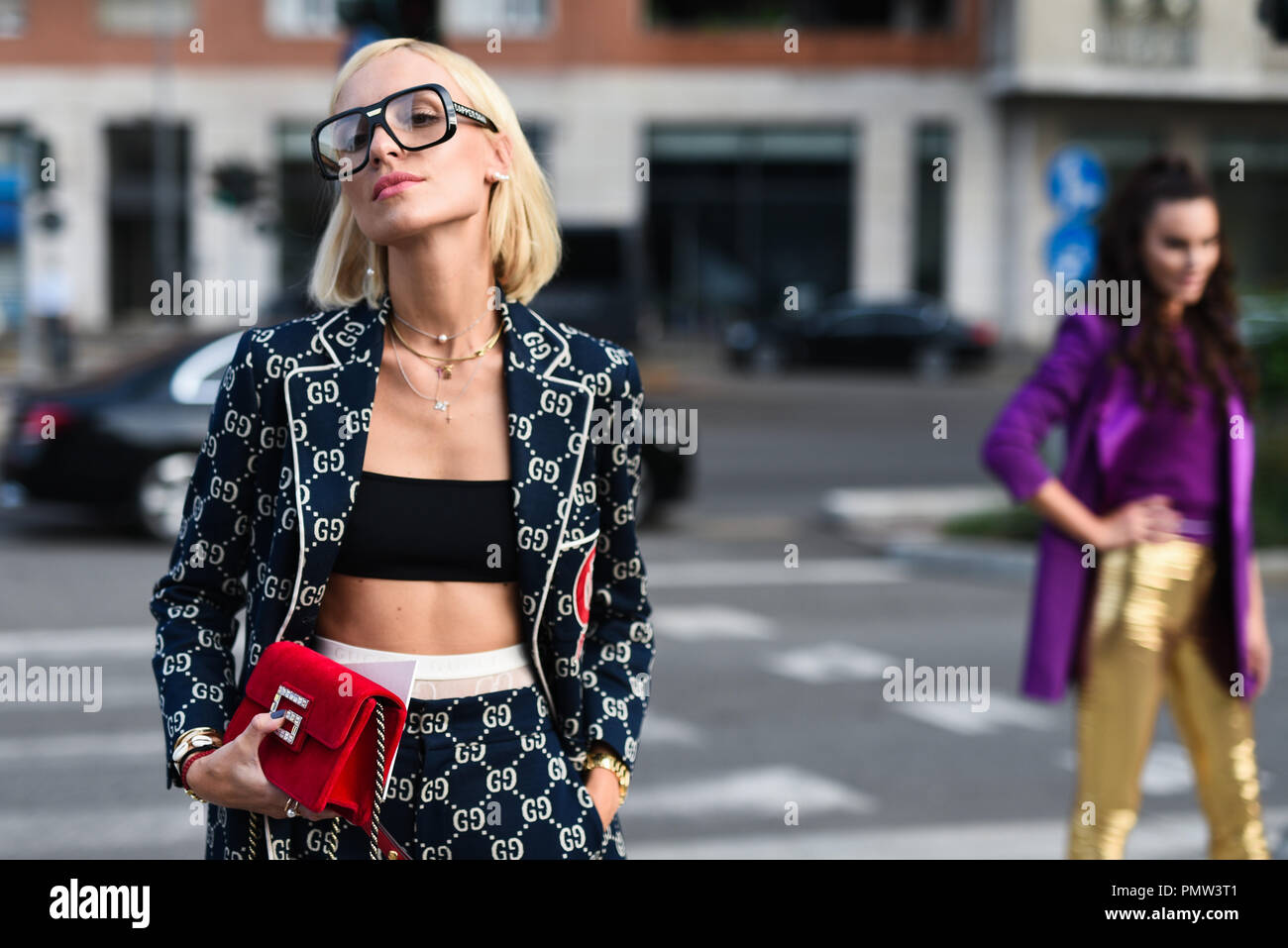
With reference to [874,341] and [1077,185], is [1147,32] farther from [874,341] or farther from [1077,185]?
[1077,185]

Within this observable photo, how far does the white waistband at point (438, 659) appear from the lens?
2.17 meters

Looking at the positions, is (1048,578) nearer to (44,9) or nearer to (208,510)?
(208,510)

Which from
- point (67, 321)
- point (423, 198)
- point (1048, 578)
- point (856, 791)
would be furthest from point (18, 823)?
point (67, 321)

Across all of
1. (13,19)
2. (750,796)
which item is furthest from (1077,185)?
(13,19)

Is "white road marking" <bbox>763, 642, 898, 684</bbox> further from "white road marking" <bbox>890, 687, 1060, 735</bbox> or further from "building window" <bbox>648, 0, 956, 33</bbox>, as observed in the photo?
"building window" <bbox>648, 0, 956, 33</bbox>

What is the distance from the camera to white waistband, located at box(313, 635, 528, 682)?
2.17m

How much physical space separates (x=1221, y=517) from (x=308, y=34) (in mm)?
32158

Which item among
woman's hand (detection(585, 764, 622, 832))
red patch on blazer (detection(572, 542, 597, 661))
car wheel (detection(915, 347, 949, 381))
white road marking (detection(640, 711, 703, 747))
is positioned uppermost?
red patch on blazer (detection(572, 542, 597, 661))

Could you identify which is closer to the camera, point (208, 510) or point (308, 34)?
point (208, 510)

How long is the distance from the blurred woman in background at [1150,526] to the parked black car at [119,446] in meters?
7.35

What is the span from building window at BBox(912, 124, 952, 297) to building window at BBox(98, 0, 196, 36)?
1593cm

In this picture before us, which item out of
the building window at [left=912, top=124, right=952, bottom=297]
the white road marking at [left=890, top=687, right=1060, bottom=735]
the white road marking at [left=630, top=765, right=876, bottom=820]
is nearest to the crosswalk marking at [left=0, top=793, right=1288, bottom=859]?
the white road marking at [left=630, top=765, right=876, bottom=820]
